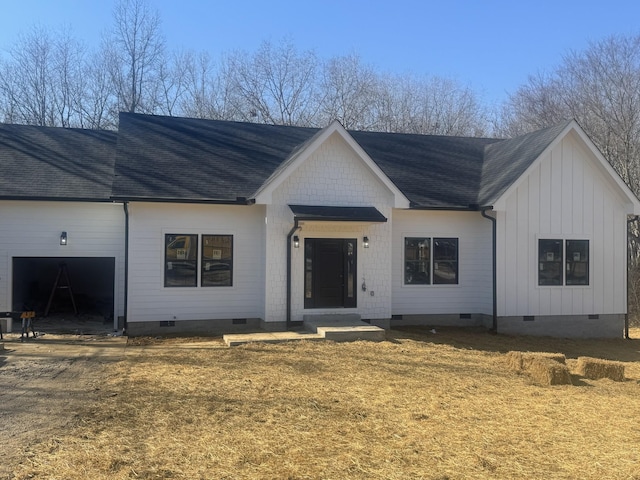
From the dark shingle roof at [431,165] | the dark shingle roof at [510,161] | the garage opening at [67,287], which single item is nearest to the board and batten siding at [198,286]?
the garage opening at [67,287]

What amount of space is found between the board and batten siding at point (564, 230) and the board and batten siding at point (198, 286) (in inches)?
261

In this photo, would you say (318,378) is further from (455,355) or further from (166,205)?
(166,205)

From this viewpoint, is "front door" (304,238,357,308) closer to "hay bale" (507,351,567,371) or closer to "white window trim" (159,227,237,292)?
"white window trim" (159,227,237,292)

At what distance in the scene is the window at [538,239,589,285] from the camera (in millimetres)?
15875

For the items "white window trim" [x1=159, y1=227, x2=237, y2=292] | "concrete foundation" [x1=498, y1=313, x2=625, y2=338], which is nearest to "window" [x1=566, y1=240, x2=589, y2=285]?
"concrete foundation" [x1=498, y1=313, x2=625, y2=338]

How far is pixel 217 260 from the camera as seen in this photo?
14539 mm

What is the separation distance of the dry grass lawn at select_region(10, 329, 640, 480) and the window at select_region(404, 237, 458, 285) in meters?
4.65

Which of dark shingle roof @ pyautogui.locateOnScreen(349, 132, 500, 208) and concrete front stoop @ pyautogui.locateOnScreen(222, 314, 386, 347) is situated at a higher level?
dark shingle roof @ pyautogui.locateOnScreen(349, 132, 500, 208)

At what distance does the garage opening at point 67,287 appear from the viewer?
56.6 feet

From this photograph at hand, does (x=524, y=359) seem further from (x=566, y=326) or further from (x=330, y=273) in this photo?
(x=566, y=326)

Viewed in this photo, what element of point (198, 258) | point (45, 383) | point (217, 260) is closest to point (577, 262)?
point (217, 260)

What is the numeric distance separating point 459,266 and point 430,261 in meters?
0.86

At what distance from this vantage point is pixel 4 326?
1433cm

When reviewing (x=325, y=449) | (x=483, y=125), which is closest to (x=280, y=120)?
(x=483, y=125)
